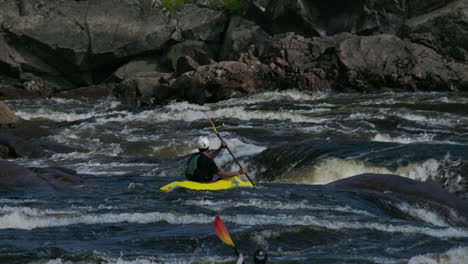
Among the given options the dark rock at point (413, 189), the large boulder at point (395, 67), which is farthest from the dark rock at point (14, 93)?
the dark rock at point (413, 189)

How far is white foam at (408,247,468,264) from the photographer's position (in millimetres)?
5398

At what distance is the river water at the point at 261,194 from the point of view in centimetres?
589

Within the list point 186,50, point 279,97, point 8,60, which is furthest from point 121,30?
point 279,97

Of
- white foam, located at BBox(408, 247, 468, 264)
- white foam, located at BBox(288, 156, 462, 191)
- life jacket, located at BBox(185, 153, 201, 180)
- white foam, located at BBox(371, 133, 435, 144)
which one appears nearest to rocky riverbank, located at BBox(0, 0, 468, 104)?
white foam, located at BBox(371, 133, 435, 144)

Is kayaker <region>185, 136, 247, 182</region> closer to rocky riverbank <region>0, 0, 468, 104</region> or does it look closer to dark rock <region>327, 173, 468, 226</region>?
dark rock <region>327, 173, 468, 226</region>

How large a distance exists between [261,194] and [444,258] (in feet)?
11.1

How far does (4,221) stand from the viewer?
7094 millimetres

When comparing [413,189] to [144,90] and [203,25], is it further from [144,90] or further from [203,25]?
[203,25]

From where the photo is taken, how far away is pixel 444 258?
217 inches

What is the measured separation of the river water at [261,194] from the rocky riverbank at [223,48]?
2583 millimetres

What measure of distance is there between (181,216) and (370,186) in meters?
2.77

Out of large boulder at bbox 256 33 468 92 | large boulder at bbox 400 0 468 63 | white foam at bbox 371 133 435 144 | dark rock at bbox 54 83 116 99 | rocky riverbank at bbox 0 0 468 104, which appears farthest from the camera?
dark rock at bbox 54 83 116 99

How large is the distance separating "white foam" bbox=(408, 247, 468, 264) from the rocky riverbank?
644 inches

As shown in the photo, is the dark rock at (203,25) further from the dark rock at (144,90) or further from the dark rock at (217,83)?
the dark rock at (217,83)
